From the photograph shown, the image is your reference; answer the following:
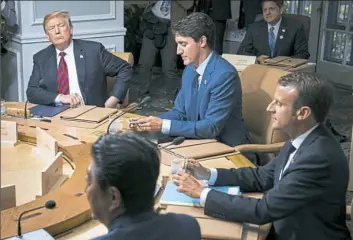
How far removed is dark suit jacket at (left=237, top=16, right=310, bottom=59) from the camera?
4977 millimetres

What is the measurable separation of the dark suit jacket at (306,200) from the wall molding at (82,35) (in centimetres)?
372

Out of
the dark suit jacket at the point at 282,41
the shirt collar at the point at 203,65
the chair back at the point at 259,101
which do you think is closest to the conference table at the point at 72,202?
the shirt collar at the point at 203,65

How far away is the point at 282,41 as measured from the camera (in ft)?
16.4

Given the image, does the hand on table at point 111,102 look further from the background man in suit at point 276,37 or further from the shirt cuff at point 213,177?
the background man in suit at point 276,37

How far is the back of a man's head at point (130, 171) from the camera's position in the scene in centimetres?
139

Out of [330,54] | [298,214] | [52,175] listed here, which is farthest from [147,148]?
[330,54]

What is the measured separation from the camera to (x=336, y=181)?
6.49 ft

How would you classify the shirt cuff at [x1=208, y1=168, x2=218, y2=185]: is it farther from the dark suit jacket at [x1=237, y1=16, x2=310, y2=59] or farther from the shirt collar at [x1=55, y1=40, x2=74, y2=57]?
the dark suit jacket at [x1=237, y1=16, x2=310, y2=59]

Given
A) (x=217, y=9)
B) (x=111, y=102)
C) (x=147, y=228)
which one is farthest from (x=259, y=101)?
(x=217, y=9)

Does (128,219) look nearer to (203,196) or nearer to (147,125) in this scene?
(203,196)

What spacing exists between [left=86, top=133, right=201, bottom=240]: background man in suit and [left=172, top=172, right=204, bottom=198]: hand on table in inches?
23.5

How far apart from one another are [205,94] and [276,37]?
225 cm

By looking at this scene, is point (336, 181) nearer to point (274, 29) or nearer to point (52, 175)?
point (52, 175)

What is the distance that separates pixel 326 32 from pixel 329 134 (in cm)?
557
